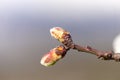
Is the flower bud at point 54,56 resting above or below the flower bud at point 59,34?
below

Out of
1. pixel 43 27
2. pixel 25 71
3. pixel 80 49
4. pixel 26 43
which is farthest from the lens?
pixel 43 27

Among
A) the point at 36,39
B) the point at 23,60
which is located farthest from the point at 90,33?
the point at 23,60

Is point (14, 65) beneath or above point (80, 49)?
above

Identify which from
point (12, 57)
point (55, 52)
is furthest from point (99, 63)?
point (55, 52)

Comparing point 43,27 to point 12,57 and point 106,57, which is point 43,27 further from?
point 106,57

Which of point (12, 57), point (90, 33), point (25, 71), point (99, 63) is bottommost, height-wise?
point (99, 63)

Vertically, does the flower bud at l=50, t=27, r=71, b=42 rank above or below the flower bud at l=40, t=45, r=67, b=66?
above

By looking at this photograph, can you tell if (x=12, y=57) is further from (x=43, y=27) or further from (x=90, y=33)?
(x=43, y=27)

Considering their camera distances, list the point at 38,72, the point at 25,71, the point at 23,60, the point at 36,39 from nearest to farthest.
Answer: the point at 38,72, the point at 25,71, the point at 23,60, the point at 36,39

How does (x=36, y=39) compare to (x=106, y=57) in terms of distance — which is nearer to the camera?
(x=106, y=57)
